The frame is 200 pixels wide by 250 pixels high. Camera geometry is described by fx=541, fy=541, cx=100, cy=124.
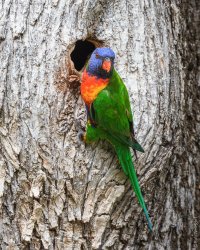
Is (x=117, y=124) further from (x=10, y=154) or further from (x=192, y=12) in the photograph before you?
(x=192, y=12)

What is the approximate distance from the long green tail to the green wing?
7 centimetres

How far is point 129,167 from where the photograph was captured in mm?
3566

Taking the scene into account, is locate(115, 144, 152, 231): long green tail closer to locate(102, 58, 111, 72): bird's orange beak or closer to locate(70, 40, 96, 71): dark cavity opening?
locate(102, 58, 111, 72): bird's orange beak

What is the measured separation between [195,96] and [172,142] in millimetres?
575

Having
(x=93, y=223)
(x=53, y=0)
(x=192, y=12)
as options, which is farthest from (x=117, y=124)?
(x=192, y=12)

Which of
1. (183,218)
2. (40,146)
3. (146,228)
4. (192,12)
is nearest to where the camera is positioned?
(40,146)

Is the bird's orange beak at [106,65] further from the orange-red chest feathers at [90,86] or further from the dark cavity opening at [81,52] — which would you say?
the dark cavity opening at [81,52]

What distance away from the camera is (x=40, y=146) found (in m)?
3.59

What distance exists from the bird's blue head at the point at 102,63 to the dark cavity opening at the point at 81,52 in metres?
0.35

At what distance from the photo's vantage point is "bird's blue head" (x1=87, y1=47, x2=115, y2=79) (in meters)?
3.57

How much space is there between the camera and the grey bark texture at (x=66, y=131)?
360 centimetres

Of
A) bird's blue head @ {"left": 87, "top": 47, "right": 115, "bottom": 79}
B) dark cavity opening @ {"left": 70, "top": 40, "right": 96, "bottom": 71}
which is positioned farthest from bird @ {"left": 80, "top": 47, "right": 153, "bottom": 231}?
dark cavity opening @ {"left": 70, "top": 40, "right": 96, "bottom": 71}

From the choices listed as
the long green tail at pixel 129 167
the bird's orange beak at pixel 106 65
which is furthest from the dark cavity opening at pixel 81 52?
the long green tail at pixel 129 167

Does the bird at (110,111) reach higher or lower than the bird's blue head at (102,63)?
lower
